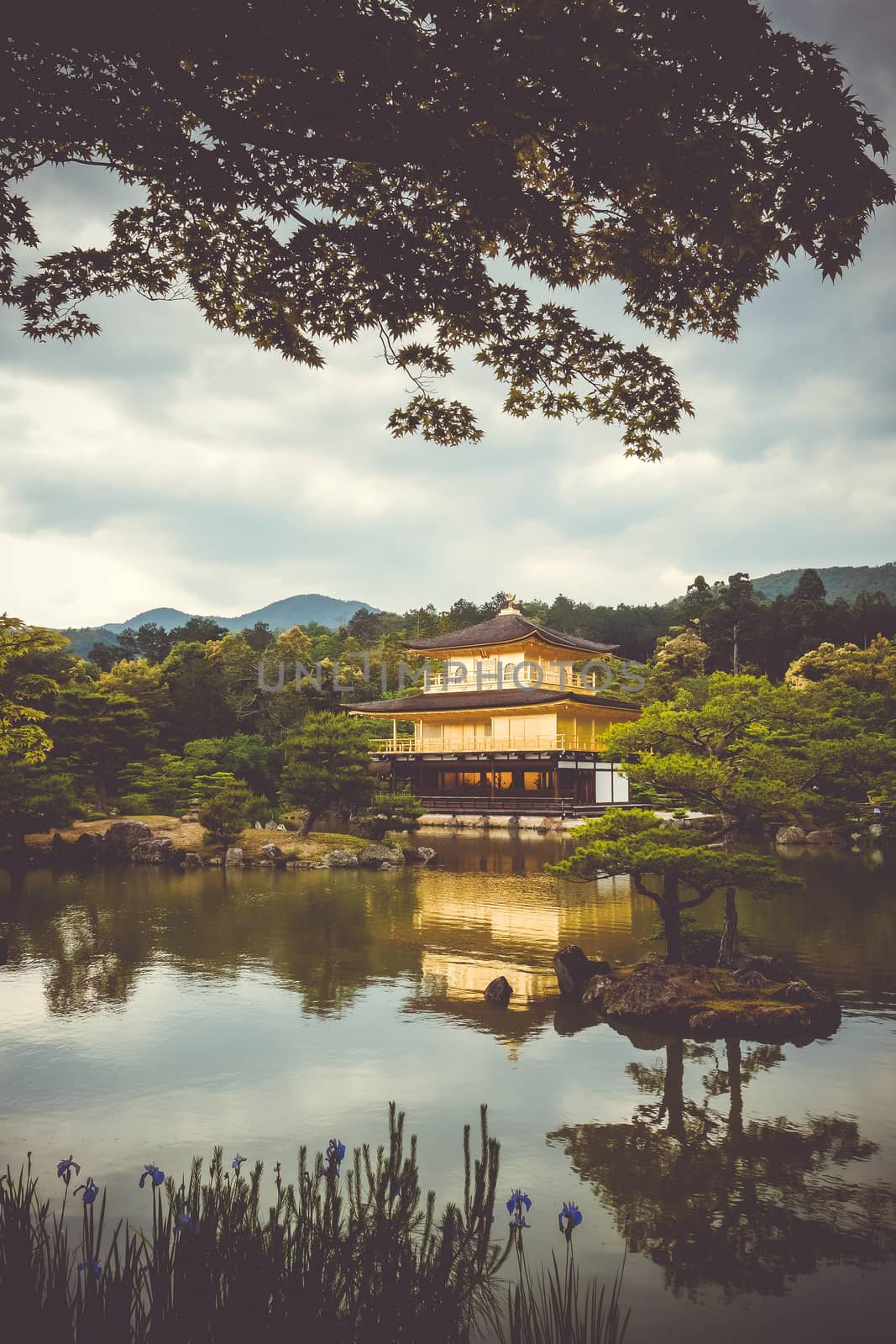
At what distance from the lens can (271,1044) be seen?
7.61 metres

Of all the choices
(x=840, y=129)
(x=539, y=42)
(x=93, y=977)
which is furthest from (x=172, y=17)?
(x=93, y=977)

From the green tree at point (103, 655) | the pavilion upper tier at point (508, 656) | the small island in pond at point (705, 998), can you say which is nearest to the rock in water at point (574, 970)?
the small island in pond at point (705, 998)

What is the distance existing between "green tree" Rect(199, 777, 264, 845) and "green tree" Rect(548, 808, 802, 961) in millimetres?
13178

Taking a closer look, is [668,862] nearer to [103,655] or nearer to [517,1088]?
[517,1088]

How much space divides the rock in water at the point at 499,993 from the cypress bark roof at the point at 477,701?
23.9m

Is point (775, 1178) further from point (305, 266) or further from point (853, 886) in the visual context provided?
point (853, 886)

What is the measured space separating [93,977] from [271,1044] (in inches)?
137

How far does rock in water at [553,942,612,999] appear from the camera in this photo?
917 centimetres

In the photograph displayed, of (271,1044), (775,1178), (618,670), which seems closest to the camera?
(775,1178)

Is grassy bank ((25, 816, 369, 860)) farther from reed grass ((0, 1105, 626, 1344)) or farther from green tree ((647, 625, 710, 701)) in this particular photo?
green tree ((647, 625, 710, 701))

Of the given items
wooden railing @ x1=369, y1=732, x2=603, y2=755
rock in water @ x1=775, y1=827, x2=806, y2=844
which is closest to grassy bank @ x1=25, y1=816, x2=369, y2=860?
wooden railing @ x1=369, y1=732, x2=603, y2=755

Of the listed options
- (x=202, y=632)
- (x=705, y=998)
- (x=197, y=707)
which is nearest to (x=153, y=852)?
(x=705, y=998)

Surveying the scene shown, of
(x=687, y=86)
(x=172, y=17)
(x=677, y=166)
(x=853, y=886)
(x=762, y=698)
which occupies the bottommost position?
(x=853, y=886)

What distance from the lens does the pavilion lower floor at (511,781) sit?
32531mm
